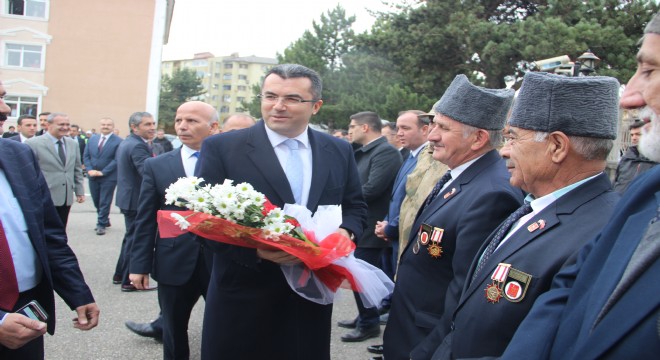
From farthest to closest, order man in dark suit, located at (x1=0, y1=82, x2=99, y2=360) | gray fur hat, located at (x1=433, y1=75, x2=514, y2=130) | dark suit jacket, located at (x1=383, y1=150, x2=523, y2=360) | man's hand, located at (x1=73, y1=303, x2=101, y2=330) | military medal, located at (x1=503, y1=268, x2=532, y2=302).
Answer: gray fur hat, located at (x1=433, y1=75, x2=514, y2=130) → man's hand, located at (x1=73, y1=303, x2=101, y2=330) → dark suit jacket, located at (x1=383, y1=150, x2=523, y2=360) → man in dark suit, located at (x1=0, y1=82, x2=99, y2=360) → military medal, located at (x1=503, y1=268, x2=532, y2=302)

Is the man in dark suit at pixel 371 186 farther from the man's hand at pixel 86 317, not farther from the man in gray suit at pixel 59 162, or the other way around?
the man in gray suit at pixel 59 162

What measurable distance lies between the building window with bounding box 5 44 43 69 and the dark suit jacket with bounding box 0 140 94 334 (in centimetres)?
3696

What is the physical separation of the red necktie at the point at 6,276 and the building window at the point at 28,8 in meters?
37.9

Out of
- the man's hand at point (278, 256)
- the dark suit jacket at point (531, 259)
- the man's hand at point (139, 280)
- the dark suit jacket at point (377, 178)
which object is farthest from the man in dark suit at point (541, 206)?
the dark suit jacket at point (377, 178)

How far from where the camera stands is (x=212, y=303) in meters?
2.84

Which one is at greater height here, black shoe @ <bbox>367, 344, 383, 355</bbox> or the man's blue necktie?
the man's blue necktie

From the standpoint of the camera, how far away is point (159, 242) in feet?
13.3

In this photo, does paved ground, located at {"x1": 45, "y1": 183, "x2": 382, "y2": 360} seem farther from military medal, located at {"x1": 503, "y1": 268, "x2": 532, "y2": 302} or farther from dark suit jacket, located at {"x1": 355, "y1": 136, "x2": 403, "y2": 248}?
military medal, located at {"x1": 503, "y1": 268, "x2": 532, "y2": 302}

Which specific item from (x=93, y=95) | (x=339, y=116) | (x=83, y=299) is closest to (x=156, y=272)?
(x=83, y=299)

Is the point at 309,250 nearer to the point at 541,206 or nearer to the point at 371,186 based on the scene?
the point at 541,206

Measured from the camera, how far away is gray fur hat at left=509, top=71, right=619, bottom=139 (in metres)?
1.97

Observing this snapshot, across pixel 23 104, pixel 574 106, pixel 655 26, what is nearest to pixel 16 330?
pixel 574 106

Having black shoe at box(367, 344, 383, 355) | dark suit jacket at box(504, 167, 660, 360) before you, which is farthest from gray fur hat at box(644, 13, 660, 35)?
black shoe at box(367, 344, 383, 355)

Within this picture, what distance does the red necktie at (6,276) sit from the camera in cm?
228
